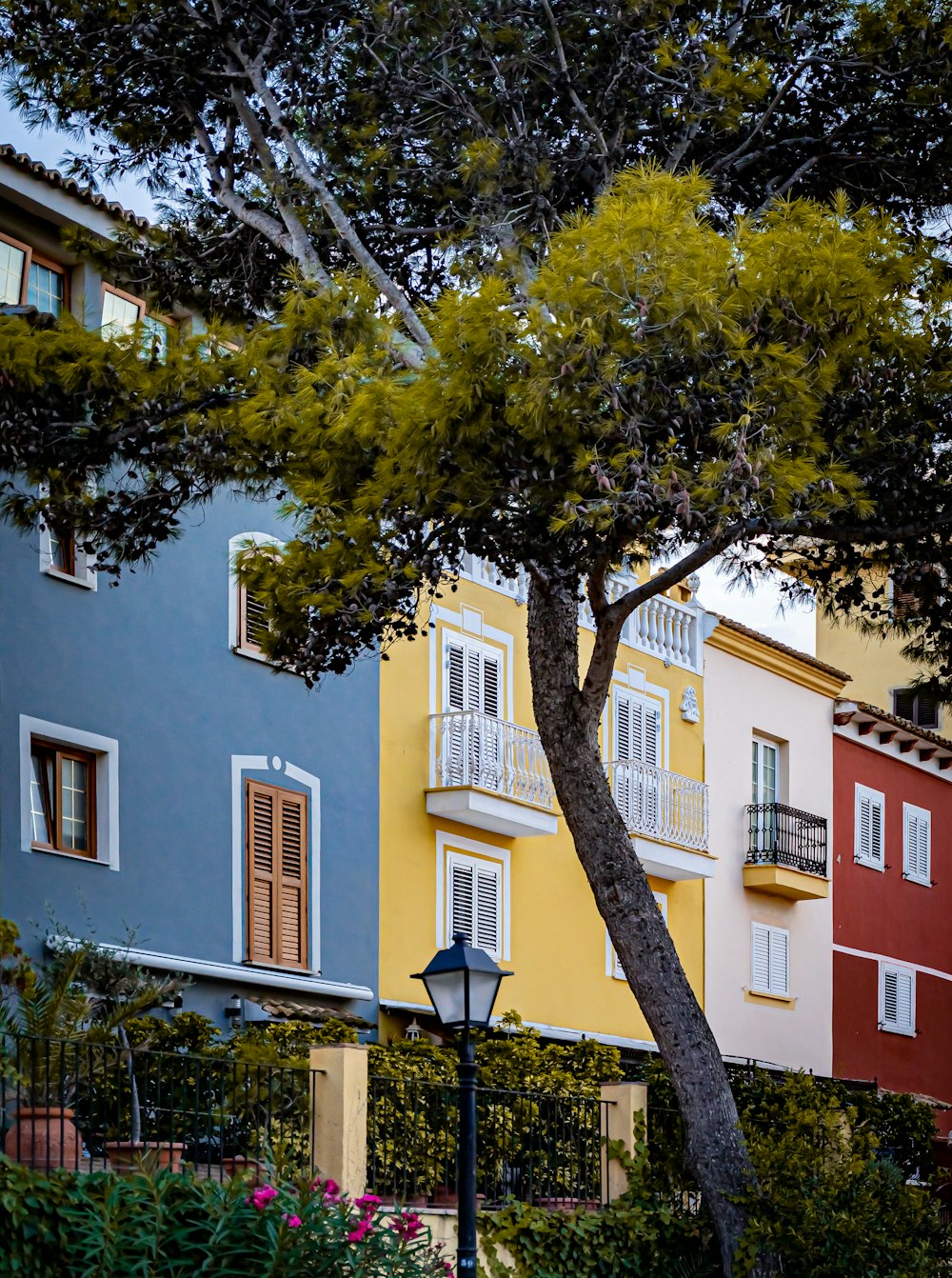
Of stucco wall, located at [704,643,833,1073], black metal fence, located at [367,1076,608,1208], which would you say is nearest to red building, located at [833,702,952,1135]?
stucco wall, located at [704,643,833,1073]

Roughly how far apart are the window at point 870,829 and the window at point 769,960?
3.09 metres

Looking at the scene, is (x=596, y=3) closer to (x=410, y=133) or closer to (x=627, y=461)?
(x=410, y=133)

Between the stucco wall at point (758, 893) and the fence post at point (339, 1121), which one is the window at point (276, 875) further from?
the stucco wall at point (758, 893)

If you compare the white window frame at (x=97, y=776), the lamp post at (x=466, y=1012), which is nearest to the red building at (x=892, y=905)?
the white window frame at (x=97, y=776)

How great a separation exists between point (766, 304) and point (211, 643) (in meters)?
10.6

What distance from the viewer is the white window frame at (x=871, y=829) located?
3545cm

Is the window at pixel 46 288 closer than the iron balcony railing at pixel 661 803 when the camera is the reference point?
Yes

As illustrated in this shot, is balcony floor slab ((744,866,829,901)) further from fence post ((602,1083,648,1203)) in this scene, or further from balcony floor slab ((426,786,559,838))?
fence post ((602,1083,648,1203))

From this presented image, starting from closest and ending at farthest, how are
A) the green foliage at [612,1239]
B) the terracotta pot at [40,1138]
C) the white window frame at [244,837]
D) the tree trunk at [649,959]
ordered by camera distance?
the terracotta pot at [40,1138]
the green foliage at [612,1239]
the tree trunk at [649,959]
the white window frame at [244,837]

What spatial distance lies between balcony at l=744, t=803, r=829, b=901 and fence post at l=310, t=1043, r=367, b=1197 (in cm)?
1887

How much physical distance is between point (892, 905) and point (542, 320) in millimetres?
25244

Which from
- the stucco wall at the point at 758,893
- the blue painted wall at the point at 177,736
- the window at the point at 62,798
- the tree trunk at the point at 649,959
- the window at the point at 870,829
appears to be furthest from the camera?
the window at the point at 870,829

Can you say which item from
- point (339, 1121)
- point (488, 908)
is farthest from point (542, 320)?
point (488, 908)

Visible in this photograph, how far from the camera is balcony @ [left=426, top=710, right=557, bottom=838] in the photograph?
25.5m
